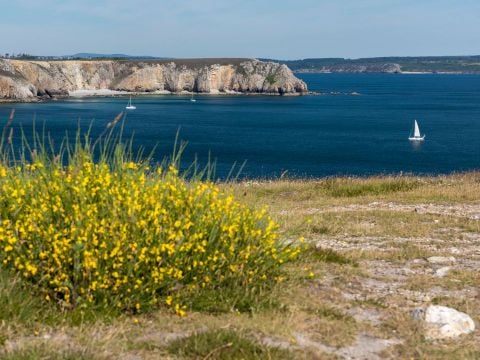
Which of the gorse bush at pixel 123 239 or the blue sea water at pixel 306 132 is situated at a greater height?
the gorse bush at pixel 123 239

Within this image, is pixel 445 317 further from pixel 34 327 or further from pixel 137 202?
pixel 34 327

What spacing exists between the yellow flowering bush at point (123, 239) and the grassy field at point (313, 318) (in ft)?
0.81

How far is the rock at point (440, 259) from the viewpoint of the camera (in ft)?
35.2

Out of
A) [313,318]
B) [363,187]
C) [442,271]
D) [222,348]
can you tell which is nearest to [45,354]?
[222,348]

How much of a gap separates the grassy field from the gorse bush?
25 centimetres

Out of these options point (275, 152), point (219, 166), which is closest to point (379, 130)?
point (275, 152)

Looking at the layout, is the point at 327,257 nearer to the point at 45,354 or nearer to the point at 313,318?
the point at 313,318

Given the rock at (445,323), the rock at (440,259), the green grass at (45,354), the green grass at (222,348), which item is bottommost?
the rock at (440,259)

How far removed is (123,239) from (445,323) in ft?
11.7

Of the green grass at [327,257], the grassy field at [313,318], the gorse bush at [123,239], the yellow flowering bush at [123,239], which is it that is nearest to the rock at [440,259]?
the grassy field at [313,318]

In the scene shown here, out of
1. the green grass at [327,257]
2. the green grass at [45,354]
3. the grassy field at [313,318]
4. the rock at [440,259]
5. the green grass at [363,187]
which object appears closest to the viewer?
the green grass at [45,354]

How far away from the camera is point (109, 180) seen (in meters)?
7.94

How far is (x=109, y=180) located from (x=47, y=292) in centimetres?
144

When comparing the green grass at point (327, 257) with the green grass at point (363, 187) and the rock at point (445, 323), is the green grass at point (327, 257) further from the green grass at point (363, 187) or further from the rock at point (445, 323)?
the green grass at point (363, 187)
